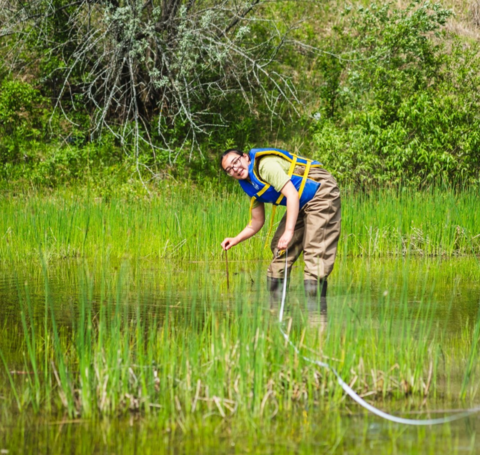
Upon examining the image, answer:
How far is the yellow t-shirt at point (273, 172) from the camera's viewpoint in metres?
5.85

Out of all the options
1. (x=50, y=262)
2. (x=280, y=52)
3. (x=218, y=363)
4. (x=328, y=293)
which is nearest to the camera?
(x=218, y=363)

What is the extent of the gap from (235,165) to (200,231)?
385 centimetres

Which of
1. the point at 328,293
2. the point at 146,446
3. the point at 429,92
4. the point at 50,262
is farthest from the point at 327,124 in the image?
the point at 146,446

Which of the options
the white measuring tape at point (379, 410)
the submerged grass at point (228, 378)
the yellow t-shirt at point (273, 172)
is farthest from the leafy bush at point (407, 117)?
the white measuring tape at point (379, 410)

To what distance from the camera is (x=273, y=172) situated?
5.87m

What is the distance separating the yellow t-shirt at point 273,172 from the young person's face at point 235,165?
0.11m

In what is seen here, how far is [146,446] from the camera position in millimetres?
3285

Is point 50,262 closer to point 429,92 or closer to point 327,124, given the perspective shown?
point 327,124

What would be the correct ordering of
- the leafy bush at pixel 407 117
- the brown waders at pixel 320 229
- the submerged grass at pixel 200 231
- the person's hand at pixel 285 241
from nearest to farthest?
1. the person's hand at pixel 285 241
2. the brown waders at pixel 320 229
3. the submerged grass at pixel 200 231
4. the leafy bush at pixel 407 117

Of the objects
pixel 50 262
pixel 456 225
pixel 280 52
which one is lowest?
pixel 50 262

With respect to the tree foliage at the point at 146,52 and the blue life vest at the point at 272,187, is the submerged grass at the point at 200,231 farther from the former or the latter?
the tree foliage at the point at 146,52

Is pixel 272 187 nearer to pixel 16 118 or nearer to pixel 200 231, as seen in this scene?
pixel 200 231

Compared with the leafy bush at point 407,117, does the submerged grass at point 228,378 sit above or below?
below

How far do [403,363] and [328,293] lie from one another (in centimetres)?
279
